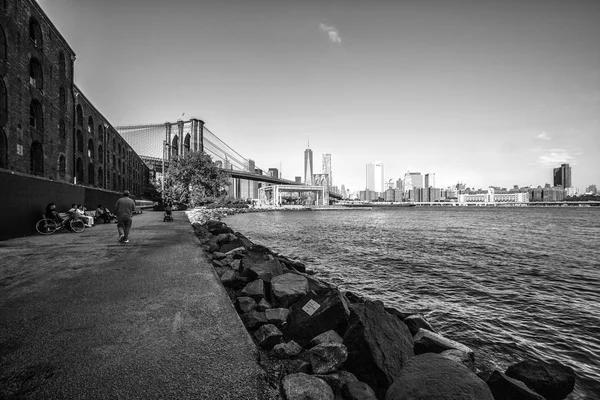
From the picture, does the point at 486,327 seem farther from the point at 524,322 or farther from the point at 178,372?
the point at 178,372

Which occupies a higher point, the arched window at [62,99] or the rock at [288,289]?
→ the arched window at [62,99]

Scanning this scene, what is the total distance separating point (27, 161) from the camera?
20.9 metres

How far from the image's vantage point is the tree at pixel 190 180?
163ft

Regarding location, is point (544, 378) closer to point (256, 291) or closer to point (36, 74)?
point (256, 291)

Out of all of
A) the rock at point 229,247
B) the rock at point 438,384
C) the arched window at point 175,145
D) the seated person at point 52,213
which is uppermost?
the arched window at point 175,145

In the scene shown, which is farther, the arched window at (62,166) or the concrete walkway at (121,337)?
the arched window at (62,166)

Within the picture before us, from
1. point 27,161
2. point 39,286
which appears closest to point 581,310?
point 39,286

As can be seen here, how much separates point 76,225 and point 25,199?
7.80 feet

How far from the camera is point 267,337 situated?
149 inches

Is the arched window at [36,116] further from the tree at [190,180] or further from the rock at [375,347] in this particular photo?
the rock at [375,347]

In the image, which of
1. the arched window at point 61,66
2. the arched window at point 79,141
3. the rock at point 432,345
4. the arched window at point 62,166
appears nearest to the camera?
the rock at point 432,345

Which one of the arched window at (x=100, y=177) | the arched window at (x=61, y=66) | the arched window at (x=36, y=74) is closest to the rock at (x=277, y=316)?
the arched window at (x=36, y=74)

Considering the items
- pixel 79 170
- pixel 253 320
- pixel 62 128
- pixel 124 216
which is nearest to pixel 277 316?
pixel 253 320

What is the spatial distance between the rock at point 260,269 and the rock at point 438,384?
4.01m
